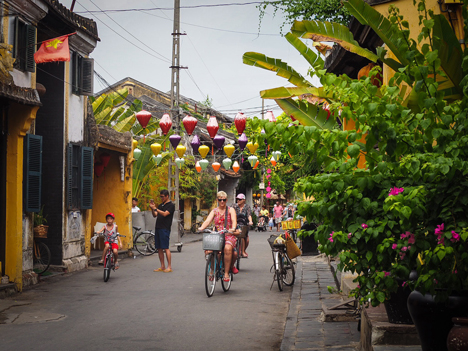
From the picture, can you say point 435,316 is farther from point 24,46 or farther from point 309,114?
point 24,46

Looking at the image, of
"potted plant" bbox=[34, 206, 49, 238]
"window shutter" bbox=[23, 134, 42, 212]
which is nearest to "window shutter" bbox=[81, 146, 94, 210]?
"potted plant" bbox=[34, 206, 49, 238]

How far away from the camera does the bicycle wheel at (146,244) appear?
1962cm

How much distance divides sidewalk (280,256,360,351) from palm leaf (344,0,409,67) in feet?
11.2

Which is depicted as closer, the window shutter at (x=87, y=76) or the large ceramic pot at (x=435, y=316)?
the large ceramic pot at (x=435, y=316)

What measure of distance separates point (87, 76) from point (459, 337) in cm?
1367

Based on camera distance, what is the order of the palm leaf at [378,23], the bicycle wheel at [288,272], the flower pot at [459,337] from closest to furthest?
the flower pot at [459,337] → the palm leaf at [378,23] → the bicycle wheel at [288,272]

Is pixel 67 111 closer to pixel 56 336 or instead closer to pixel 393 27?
pixel 56 336

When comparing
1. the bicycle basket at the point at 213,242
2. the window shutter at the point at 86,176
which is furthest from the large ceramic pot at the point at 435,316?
the window shutter at the point at 86,176

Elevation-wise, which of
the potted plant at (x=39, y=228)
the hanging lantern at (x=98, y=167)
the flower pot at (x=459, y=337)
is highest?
the hanging lantern at (x=98, y=167)

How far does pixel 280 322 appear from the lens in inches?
328

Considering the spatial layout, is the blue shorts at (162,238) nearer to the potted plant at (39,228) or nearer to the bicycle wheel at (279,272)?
the potted plant at (39,228)

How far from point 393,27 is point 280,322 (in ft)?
16.3

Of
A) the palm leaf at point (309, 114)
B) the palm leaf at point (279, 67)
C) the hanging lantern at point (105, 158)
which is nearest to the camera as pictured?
the palm leaf at point (309, 114)

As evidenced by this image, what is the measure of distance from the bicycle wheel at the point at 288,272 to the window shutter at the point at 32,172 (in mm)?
5400
